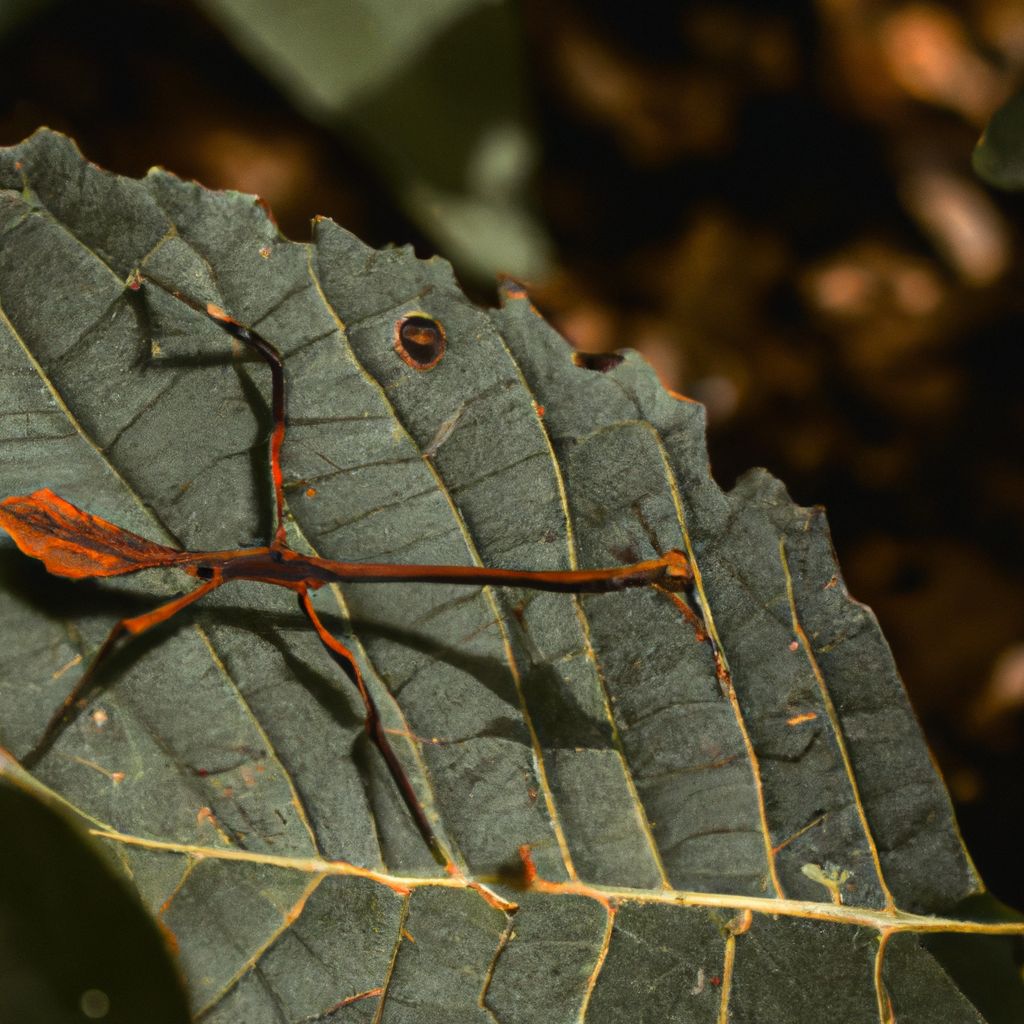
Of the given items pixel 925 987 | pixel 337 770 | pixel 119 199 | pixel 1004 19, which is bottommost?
pixel 337 770

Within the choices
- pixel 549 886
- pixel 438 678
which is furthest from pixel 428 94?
pixel 549 886

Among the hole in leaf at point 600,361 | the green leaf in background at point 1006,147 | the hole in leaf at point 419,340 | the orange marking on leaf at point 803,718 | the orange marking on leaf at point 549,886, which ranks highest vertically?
the green leaf in background at point 1006,147

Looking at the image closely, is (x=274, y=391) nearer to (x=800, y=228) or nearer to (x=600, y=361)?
(x=600, y=361)

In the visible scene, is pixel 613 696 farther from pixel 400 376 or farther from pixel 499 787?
pixel 400 376

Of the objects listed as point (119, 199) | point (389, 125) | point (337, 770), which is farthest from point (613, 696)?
point (389, 125)

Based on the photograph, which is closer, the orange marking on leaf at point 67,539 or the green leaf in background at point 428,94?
the orange marking on leaf at point 67,539

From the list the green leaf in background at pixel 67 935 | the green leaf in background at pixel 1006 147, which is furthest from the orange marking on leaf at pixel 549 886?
the green leaf in background at pixel 1006 147

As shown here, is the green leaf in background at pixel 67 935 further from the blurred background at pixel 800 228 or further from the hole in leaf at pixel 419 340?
the blurred background at pixel 800 228
